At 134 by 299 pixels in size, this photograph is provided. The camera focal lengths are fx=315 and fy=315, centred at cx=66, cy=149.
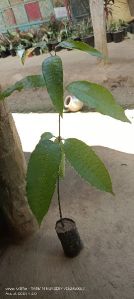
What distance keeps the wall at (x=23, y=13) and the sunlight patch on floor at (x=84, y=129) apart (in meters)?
4.02

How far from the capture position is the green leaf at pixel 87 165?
1265mm

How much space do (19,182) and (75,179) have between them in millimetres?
934

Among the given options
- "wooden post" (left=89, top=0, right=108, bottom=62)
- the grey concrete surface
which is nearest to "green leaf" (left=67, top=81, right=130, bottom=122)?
the grey concrete surface

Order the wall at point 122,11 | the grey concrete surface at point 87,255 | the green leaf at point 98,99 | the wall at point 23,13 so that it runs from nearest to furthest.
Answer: the green leaf at point 98,99 < the grey concrete surface at point 87,255 < the wall at point 122,11 < the wall at point 23,13

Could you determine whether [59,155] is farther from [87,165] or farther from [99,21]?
[99,21]

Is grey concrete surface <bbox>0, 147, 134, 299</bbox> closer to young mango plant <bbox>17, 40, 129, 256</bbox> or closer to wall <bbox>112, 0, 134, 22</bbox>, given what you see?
young mango plant <bbox>17, 40, 129, 256</bbox>

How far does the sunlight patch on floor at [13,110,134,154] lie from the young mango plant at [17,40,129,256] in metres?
2.28

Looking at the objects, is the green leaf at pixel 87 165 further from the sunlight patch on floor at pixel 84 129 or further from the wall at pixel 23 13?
the wall at pixel 23 13

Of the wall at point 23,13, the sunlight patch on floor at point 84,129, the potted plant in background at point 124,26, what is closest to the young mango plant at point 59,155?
the sunlight patch on floor at point 84,129

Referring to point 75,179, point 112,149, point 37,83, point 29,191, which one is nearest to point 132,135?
point 112,149

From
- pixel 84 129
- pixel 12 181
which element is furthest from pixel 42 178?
pixel 84 129

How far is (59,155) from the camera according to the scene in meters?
1.31

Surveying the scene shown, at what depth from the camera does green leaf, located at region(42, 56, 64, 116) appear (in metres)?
1.19

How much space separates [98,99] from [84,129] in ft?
10.4
